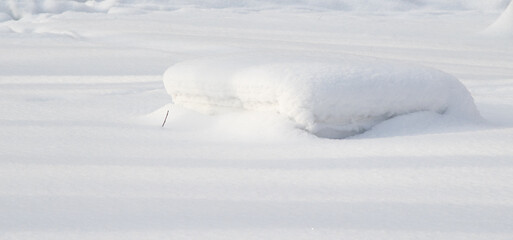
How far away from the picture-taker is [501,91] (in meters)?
6.14

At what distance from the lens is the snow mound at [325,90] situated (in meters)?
3.92

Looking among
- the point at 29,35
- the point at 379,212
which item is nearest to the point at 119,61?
the point at 29,35

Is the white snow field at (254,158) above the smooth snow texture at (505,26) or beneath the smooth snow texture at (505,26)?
above

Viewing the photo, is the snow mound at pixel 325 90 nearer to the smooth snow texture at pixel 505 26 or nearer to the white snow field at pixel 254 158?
the white snow field at pixel 254 158

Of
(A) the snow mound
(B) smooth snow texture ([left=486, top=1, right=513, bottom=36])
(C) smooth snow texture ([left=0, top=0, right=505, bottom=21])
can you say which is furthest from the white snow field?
(C) smooth snow texture ([left=0, top=0, right=505, bottom=21])

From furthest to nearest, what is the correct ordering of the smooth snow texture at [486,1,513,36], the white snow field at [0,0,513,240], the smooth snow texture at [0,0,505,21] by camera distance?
the smooth snow texture at [0,0,505,21] → the smooth snow texture at [486,1,513,36] → the white snow field at [0,0,513,240]

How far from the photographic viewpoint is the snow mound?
3916mm

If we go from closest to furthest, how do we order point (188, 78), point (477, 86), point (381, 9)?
point (188, 78)
point (477, 86)
point (381, 9)

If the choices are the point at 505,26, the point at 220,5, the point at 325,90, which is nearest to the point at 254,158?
the point at 325,90

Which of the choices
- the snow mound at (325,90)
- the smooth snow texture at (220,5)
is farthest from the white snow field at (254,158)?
the smooth snow texture at (220,5)

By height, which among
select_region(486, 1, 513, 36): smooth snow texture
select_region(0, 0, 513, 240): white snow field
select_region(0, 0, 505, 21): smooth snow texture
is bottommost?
select_region(0, 0, 505, 21): smooth snow texture

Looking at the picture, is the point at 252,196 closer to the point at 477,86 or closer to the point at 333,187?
the point at 333,187

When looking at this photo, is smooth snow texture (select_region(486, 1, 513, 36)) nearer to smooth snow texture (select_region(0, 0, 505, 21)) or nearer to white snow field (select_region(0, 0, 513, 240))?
white snow field (select_region(0, 0, 513, 240))

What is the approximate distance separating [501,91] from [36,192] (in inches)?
170
